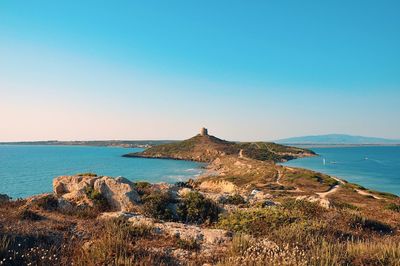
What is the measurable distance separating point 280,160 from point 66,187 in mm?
156199

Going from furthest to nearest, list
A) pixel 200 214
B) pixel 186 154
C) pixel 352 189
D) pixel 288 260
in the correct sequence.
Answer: pixel 186 154 < pixel 352 189 < pixel 200 214 < pixel 288 260

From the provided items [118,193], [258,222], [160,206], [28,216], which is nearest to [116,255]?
[258,222]

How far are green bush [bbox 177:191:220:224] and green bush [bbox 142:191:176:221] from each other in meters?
0.63

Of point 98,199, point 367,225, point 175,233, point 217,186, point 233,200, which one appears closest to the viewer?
point 175,233

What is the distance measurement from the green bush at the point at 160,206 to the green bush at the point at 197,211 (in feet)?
2.05

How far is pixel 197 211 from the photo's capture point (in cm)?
1722

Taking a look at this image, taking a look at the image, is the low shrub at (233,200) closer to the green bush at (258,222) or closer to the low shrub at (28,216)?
the green bush at (258,222)

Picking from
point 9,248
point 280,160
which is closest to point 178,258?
point 9,248

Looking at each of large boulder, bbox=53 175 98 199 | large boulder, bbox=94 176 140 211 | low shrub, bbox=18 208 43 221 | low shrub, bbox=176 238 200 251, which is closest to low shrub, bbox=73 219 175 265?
low shrub, bbox=176 238 200 251

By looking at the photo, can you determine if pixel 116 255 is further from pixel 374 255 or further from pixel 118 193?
pixel 118 193

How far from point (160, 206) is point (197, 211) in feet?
7.17

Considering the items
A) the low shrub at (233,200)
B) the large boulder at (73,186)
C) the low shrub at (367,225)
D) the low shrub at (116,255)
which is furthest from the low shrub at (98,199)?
the low shrub at (367,225)

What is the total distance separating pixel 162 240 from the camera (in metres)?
10.2

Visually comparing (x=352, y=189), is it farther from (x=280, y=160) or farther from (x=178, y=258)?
(x=280, y=160)
